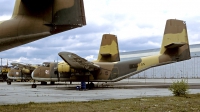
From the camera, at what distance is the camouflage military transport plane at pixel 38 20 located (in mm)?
7630

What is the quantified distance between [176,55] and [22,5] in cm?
1900

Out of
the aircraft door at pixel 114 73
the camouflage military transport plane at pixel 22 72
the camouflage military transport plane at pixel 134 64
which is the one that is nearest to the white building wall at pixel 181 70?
the camouflage military transport plane at pixel 22 72

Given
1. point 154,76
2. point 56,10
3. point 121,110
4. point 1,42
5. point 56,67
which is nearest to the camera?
point 1,42

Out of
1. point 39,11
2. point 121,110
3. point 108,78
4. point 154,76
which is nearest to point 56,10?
point 39,11

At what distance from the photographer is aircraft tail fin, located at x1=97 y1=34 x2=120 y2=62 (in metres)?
30.0

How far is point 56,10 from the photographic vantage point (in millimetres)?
8094

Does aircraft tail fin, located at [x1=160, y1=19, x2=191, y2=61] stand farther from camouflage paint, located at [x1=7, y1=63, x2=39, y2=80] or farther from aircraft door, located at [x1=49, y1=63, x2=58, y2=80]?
camouflage paint, located at [x1=7, y1=63, x2=39, y2=80]

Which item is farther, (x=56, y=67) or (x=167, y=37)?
(x=56, y=67)

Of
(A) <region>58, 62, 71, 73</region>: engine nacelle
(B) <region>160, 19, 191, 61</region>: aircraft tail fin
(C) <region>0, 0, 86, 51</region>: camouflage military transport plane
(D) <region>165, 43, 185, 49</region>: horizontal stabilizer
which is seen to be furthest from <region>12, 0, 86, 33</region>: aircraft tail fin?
(B) <region>160, 19, 191, 61</region>: aircraft tail fin

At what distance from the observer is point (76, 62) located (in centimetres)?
2331

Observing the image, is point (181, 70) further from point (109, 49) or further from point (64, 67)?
point (64, 67)

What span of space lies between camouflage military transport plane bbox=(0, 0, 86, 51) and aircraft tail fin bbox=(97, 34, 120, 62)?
21745 mm

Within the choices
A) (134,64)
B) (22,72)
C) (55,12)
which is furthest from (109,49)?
(55,12)

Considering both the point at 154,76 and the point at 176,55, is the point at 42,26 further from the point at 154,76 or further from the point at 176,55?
the point at 154,76
